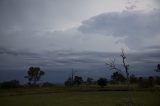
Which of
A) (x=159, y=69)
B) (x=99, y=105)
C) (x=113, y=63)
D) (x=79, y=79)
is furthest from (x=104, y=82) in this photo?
(x=113, y=63)

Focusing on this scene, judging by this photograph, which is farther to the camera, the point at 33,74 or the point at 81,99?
the point at 33,74

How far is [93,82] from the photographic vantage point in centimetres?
17025

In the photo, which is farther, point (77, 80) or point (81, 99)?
point (77, 80)

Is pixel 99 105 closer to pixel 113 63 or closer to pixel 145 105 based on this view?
pixel 145 105

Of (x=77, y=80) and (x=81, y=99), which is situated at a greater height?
(x=77, y=80)

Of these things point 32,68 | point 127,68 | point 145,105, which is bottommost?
point 145,105

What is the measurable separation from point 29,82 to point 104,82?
202 ft

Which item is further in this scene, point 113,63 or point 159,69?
point 159,69

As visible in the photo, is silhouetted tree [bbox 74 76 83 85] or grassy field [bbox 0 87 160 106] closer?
grassy field [bbox 0 87 160 106]

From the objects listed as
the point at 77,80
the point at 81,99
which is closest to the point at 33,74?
the point at 77,80

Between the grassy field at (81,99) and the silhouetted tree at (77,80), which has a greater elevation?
the silhouetted tree at (77,80)

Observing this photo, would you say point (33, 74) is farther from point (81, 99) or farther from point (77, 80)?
point (81, 99)

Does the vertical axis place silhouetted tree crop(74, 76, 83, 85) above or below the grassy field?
above

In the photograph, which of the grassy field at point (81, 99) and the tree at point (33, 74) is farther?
the tree at point (33, 74)
